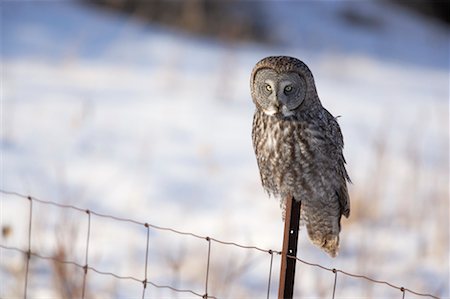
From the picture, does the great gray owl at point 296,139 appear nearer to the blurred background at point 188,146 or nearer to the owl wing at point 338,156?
the owl wing at point 338,156

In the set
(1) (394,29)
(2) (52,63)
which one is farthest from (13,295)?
(1) (394,29)

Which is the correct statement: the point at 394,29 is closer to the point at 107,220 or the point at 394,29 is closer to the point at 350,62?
the point at 350,62

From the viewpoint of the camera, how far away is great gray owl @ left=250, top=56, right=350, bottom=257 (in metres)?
2.43

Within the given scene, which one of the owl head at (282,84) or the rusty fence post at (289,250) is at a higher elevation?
the owl head at (282,84)

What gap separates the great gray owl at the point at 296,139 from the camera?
7.96 feet

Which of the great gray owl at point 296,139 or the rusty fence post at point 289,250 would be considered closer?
the rusty fence post at point 289,250

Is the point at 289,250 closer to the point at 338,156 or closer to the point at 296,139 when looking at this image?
the point at 296,139

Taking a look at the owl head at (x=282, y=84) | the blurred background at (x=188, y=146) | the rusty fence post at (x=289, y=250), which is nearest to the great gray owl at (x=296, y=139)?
the owl head at (x=282, y=84)

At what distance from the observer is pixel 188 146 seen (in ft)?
20.2

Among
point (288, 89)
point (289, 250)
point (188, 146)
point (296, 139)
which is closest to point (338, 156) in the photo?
point (296, 139)

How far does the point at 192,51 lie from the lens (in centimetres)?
889

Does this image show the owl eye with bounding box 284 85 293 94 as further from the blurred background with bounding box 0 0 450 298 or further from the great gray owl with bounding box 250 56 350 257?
the blurred background with bounding box 0 0 450 298

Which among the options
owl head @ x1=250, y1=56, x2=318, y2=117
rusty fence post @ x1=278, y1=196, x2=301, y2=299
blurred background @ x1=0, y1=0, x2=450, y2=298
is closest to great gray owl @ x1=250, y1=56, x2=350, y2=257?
owl head @ x1=250, y1=56, x2=318, y2=117

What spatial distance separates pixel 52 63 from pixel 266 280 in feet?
13.8
